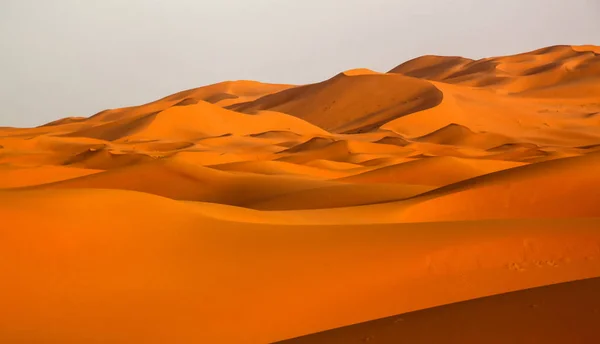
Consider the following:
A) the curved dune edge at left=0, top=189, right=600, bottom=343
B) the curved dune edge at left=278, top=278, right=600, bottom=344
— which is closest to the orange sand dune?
the curved dune edge at left=0, top=189, right=600, bottom=343

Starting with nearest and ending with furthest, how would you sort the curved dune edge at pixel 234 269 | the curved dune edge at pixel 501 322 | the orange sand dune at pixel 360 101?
1. the curved dune edge at pixel 501 322
2. the curved dune edge at pixel 234 269
3. the orange sand dune at pixel 360 101

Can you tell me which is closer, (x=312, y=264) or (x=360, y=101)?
(x=312, y=264)

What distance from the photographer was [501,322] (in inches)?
161

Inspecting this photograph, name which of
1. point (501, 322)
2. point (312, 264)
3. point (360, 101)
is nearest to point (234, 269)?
point (312, 264)

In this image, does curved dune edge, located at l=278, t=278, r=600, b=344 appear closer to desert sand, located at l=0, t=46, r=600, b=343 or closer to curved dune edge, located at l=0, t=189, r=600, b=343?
desert sand, located at l=0, t=46, r=600, b=343

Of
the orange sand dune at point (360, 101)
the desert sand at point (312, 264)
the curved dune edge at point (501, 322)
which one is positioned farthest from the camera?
the orange sand dune at point (360, 101)

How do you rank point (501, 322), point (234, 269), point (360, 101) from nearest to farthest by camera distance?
point (501, 322) → point (234, 269) → point (360, 101)

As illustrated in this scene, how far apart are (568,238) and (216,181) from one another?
1382 cm

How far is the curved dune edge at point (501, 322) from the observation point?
3828mm

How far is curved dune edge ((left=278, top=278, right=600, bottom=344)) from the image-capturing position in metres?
3.83

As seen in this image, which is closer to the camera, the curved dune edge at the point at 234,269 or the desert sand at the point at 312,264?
the desert sand at the point at 312,264

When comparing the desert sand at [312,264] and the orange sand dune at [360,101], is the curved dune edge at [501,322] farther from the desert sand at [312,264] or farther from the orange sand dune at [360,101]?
the orange sand dune at [360,101]

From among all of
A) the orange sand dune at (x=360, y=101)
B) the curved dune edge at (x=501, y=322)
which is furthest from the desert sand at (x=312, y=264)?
the orange sand dune at (x=360, y=101)

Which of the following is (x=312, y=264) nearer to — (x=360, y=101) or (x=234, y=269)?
(x=234, y=269)
